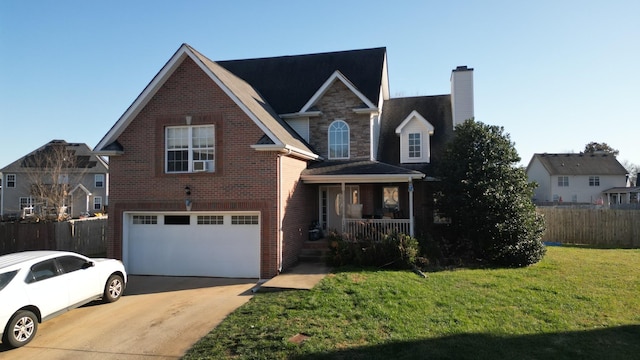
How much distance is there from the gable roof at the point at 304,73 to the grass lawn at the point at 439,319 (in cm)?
949

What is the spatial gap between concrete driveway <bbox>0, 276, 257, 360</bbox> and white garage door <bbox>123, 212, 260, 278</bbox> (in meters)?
1.27

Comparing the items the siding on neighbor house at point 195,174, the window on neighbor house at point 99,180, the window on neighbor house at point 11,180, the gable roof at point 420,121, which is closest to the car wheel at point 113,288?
the siding on neighbor house at point 195,174

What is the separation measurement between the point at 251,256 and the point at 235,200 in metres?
1.86

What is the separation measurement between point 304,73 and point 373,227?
9851mm

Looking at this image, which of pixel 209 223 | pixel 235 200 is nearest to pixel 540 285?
pixel 235 200

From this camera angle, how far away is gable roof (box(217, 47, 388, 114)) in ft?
60.8

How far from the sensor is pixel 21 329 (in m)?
7.39

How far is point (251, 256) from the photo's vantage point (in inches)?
497

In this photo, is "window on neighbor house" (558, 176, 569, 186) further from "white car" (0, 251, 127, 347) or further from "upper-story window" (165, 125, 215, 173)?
"white car" (0, 251, 127, 347)

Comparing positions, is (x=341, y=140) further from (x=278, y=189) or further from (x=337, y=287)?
(x=337, y=287)

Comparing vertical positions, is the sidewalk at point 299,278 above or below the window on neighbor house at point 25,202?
below

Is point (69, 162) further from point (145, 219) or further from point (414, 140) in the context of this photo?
point (414, 140)

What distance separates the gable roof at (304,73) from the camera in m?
18.5

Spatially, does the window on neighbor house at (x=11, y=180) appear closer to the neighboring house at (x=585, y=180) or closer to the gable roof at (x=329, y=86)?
the gable roof at (x=329, y=86)
